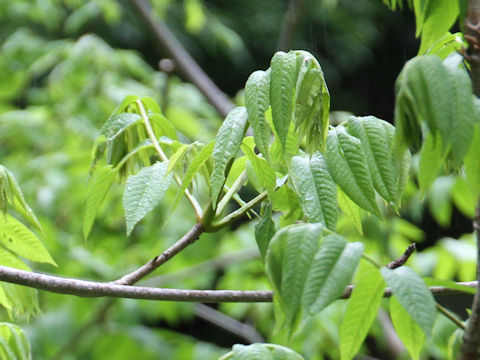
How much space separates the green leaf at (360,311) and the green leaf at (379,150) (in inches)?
3.6

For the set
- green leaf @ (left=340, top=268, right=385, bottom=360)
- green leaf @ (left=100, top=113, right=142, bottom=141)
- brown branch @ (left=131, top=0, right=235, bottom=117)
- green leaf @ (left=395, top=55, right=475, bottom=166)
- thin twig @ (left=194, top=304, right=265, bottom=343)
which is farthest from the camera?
thin twig @ (left=194, top=304, right=265, bottom=343)

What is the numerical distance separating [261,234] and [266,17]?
547 cm

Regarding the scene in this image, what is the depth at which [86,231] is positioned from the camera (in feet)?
2.62

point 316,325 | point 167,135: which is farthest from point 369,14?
point 167,135

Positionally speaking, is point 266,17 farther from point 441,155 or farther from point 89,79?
point 441,155

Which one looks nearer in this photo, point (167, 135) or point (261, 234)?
point (261, 234)

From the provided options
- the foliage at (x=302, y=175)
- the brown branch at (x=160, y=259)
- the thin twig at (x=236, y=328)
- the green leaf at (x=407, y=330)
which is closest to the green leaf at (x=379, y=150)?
the foliage at (x=302, y=175)

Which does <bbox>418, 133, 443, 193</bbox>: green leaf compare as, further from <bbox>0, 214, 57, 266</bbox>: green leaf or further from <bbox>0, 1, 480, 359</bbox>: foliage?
<bbox>0, 214, 57, 266</bbox>: green leaf

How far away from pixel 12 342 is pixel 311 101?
469mm

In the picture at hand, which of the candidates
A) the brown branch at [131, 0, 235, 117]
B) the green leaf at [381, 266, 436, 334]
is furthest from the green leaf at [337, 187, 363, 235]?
the brown branch at [131, 0, 235, 117]

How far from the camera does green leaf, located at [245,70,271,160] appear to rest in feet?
2.06

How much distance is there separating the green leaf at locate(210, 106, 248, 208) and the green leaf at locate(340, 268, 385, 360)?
0.16 metres

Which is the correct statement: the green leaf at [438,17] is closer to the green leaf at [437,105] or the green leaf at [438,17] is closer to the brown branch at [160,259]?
the green leaf at [437,105]

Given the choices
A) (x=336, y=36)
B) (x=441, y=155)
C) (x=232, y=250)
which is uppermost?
(x=441, y=155)
